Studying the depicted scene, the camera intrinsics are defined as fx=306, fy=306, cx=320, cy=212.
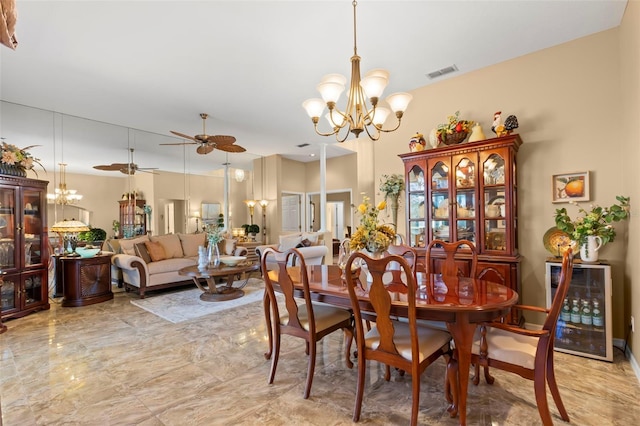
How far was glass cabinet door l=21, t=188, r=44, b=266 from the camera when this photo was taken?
3966mm

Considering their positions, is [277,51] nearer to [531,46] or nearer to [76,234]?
[531,46]

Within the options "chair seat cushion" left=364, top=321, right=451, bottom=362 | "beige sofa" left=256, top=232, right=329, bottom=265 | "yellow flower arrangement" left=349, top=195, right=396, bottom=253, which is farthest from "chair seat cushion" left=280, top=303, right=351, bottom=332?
"beige sofa" left=256, top=232, right=329, bottom=265

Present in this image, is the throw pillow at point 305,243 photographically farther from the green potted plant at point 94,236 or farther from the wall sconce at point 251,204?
the green potted plant at point 94,236

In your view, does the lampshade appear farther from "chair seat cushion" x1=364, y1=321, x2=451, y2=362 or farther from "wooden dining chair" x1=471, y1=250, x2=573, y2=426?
"wooden dining chair" x1=471, y1=250, x2=573, y2=426

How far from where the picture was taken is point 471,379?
227 centimetres

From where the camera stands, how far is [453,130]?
11.2 feet

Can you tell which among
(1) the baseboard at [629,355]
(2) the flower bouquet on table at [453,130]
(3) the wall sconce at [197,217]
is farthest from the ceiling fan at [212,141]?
(1) the baseboard at [629,355]

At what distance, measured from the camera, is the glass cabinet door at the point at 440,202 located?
3527 millimetres

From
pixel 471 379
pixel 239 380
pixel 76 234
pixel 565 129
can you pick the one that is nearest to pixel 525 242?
pixel 565 129

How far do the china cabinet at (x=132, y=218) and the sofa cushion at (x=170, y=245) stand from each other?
3.01 ft

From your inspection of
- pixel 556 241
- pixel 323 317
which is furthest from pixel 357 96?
pixel 556 241

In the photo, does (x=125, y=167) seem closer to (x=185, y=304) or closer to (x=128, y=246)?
(x=128, y=246)

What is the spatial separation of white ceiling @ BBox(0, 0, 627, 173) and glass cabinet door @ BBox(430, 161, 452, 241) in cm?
120

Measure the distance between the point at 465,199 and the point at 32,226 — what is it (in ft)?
18.1
